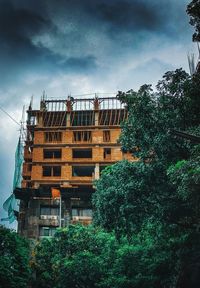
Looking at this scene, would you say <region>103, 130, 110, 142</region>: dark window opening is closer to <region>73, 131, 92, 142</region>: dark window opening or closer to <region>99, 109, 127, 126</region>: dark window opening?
<region>99, 109, 127, 126</region>: dark window opening

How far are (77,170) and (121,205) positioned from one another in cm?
3870

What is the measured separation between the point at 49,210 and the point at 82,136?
12.6 m

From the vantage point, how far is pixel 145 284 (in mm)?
23031

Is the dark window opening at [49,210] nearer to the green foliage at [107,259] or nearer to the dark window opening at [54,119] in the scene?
the dark window opening at [54,119]

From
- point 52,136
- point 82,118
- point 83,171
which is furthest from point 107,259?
point 82,118

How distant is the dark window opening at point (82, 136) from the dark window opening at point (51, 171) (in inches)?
205

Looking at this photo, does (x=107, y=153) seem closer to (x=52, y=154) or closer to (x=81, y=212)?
(x=52, y=154)

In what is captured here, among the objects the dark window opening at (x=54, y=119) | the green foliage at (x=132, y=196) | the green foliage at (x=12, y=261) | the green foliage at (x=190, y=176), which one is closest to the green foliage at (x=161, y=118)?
the green foliage at (x=132, y=196)

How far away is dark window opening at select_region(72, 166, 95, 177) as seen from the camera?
188ft

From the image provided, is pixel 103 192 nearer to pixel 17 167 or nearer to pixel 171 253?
pixel 171 253

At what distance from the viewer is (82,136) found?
5822 centimetres

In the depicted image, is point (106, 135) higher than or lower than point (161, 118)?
higher

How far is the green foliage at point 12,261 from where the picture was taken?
29.0m

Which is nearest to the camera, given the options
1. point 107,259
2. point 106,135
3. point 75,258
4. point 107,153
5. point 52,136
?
point 107,259
